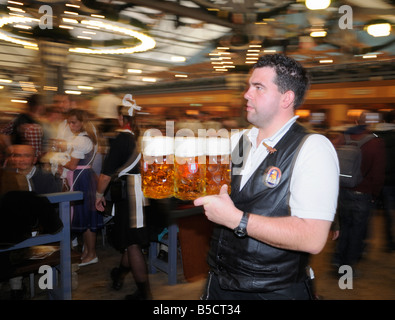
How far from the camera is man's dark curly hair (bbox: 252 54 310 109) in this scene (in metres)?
1.27

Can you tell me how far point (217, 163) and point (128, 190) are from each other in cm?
155

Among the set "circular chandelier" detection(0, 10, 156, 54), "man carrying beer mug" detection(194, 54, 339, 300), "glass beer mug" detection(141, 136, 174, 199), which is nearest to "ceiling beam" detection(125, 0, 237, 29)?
"circular chandelier" detection(0, 10, 156, 54)

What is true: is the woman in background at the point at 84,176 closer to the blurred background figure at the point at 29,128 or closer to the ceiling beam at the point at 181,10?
the blurred background figure at the point at 29,128

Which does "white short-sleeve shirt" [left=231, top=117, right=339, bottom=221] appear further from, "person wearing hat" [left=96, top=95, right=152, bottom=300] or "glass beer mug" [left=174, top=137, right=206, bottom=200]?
"person wearing hat" [left=96, top=95, right=152, bottom=300]

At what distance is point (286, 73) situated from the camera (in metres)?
1.27

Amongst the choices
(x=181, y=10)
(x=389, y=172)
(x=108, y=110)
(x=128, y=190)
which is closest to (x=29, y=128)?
(x=108, y=110)

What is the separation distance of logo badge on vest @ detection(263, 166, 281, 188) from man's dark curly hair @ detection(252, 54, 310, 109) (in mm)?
302

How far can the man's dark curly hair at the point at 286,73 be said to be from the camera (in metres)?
1.27

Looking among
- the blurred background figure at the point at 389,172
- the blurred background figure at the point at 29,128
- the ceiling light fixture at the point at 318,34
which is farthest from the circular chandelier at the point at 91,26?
the blurred background figure at the point at 389,172

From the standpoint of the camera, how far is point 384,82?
8.98 m

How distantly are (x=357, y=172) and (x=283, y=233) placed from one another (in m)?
2.59

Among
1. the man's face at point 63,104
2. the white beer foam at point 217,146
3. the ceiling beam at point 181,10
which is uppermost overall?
the ceiling beam at point 181,10

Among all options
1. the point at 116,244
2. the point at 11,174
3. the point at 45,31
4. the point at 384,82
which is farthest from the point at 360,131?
the point at 384,82

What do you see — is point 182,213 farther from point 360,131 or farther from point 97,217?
point 360,131
